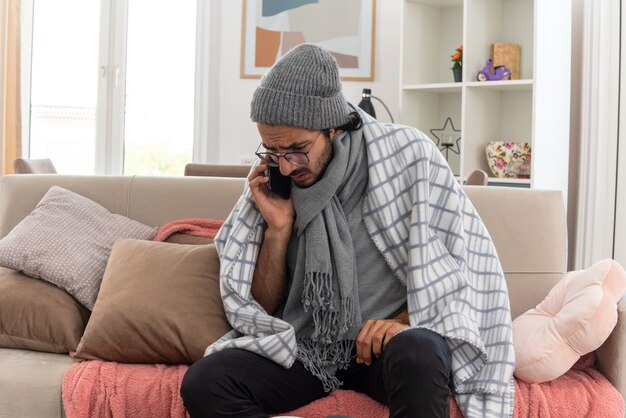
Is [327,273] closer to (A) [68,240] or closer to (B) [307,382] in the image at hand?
(B) [307,382]

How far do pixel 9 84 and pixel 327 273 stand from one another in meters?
3.68

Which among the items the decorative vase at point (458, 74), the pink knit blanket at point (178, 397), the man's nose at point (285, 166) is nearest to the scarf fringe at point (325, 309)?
the pink knit blanket at point (178, 397)

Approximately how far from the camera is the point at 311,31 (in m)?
4.88

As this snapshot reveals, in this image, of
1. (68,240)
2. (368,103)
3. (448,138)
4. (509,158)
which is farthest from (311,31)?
(68,240)

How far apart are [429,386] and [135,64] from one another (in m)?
4.02

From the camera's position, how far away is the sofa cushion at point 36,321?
2.23 m

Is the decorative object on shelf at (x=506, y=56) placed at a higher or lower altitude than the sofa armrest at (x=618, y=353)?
higher

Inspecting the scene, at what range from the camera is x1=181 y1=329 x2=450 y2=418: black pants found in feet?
5.38

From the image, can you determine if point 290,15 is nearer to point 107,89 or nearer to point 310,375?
point 107,89

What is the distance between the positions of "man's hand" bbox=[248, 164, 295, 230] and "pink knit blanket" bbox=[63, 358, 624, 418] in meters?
0.43

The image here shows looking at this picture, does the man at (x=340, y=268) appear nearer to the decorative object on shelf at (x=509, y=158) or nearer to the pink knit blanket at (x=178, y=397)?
the pink knit blanket at (x=178, y=397)

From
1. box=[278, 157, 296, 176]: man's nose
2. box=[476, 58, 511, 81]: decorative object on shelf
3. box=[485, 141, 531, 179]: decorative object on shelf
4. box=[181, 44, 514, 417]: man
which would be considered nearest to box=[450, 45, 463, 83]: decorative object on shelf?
box=[476, 58, 511, 81]: decorative object on shelf

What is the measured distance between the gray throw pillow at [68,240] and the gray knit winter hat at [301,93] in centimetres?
77

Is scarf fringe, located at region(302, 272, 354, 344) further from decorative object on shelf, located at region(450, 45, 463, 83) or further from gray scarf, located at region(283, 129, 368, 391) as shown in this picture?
decorative object on shelf, located at region(450, 45, 463, 83)
